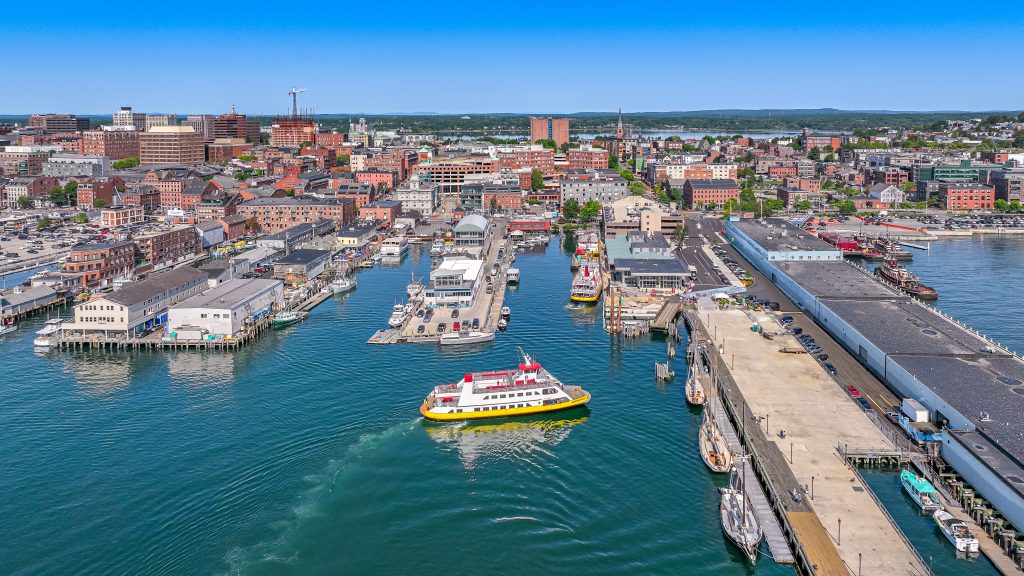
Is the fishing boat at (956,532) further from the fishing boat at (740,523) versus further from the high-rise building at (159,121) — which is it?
the high-rise building at (159,121)

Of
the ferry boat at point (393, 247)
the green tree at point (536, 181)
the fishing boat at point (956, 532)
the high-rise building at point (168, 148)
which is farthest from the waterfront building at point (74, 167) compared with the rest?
the fishing boat at point (956, 532)

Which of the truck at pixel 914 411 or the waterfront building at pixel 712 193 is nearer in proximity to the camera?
the truck at pixel 914 411

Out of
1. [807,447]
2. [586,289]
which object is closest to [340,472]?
[807,447]

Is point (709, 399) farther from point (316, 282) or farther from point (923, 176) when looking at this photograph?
point (923, 176)

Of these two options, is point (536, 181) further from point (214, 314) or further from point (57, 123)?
point (57, 123)

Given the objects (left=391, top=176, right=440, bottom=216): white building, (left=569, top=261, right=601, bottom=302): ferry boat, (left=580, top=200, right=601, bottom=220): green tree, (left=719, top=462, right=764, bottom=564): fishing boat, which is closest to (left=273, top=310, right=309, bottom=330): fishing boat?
(left=569, top=261, right=601, bottom=302): ferry boat

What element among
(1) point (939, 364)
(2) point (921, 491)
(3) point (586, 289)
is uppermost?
(3) point (586, 289)
